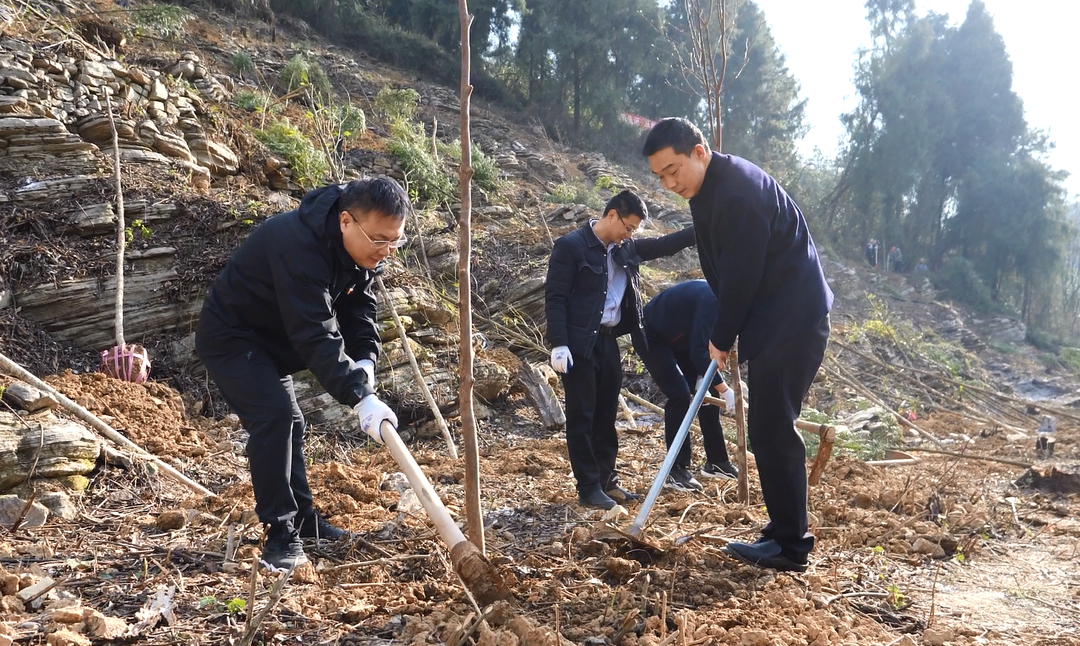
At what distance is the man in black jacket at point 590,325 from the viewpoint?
3830 mm

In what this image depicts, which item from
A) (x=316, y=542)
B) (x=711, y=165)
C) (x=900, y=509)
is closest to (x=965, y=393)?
(x=900, y=509)

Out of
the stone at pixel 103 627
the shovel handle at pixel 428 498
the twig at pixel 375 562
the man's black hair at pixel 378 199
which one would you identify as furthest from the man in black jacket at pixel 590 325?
the stone at pixel 103 627

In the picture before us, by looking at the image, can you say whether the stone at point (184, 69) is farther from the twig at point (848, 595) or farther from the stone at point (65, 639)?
the twig at point (848, 595)

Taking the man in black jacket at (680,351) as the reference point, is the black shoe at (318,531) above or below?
below

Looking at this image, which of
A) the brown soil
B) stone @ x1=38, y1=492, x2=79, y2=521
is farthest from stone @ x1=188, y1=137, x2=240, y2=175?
stone @ x1=38, y1=492, x2=79, y2=521

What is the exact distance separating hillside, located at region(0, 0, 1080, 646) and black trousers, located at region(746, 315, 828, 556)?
22 cm

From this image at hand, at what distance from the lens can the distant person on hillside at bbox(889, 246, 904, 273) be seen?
2627 cm

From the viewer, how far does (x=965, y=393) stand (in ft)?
35.8

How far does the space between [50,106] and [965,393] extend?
12.5 metres

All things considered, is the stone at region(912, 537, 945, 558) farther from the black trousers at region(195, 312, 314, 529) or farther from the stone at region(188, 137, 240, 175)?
the stone at region(188, 137, 240, 175)

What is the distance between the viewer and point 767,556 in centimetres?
269

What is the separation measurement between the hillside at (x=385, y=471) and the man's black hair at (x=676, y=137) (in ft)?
5.10

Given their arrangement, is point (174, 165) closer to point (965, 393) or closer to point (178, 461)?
point (178, 461)

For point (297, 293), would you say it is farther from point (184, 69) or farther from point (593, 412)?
point (184, 69)
